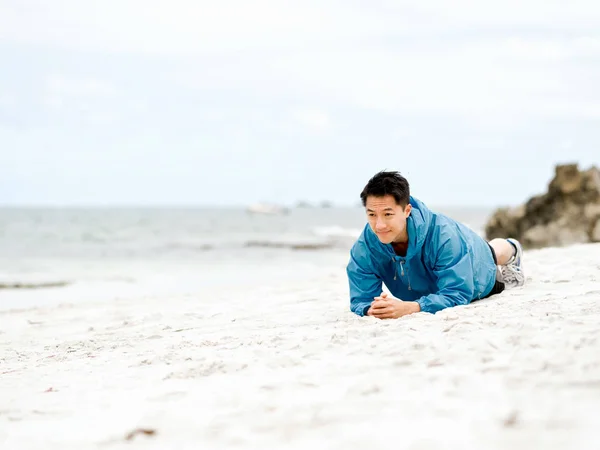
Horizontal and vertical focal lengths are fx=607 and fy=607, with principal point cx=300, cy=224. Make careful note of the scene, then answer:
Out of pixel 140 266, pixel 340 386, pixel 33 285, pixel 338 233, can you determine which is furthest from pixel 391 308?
pixel 338 233

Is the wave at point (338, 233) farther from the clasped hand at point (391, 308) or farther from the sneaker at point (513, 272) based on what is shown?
the clasped hand at point (391, 308)

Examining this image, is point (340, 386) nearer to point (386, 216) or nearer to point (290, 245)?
point (386, 216)

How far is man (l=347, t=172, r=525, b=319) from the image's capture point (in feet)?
12.9

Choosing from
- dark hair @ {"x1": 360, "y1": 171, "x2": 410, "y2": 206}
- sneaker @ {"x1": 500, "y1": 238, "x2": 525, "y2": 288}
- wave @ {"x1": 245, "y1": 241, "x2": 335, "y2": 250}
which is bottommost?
wave @ {"x1": 245, "y1": 241, "x2": 335, "y2": 250}

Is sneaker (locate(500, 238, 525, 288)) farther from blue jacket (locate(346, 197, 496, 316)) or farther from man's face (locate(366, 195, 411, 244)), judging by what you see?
man's face (locate(366, 195, 411, 244))

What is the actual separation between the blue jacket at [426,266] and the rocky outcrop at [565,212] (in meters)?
12.7

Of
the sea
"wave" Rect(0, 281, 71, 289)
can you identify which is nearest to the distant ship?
the sea

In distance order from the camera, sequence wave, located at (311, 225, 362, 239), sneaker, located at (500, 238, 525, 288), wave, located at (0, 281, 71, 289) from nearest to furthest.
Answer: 1. sneaker, located at (500, 238, 525, 288)
2. wave, located at (0, 281, 71, 289)
3. wave, located at (311, 225, 362, 239)

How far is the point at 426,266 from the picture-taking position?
4281mm

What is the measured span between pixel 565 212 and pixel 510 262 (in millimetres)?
12560

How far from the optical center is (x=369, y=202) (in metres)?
3.94

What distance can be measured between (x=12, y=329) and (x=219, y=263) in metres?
9.64

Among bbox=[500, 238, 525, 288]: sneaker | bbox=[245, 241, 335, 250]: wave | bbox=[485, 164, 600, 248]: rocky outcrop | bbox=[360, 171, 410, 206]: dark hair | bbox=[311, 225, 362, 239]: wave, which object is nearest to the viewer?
bbox=[360, 171, 410, 206]: dark hair

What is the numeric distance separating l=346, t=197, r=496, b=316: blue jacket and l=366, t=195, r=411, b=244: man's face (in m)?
0.13
